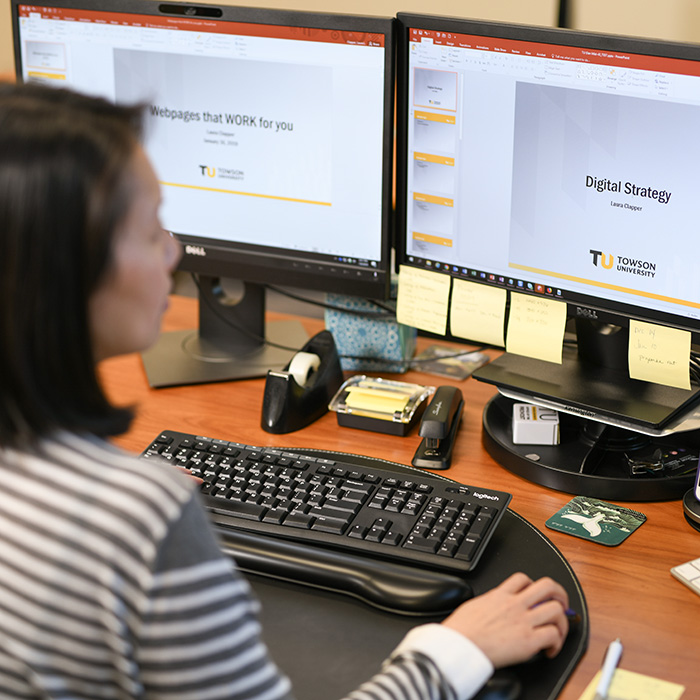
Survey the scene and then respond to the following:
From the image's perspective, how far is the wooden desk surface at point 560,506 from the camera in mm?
820

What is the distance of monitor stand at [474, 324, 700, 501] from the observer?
3.46 feet

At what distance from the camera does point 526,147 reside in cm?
109

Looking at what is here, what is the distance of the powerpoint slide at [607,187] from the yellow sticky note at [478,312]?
76 millimetres

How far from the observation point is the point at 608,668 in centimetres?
77

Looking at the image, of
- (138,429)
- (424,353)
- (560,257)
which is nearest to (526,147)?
(560,257)

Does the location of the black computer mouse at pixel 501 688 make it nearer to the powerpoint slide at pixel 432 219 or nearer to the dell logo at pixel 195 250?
the powerpoint slide at pixel 432 219

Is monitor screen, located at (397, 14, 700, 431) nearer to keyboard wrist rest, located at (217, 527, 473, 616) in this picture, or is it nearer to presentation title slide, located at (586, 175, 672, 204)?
presentation title slide, located at (586, 175, 672, 204)

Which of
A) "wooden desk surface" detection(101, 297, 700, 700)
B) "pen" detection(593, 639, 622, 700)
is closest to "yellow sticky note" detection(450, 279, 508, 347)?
"wooden desk surface" detection(101, 297, 700, 700)

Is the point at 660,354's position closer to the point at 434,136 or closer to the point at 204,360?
the point at 434,136

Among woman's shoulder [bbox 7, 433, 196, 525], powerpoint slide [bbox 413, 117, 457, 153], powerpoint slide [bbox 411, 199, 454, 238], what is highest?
powerpoint slide [bbox 413, 117, 457, 153]

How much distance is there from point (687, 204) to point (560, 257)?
163 millimetres

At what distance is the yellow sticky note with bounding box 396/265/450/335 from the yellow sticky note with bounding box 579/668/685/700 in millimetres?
553

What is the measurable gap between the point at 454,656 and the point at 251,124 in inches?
31.9

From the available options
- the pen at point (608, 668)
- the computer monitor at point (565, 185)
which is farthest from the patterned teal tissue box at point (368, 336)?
the pen at point (608, 668)
